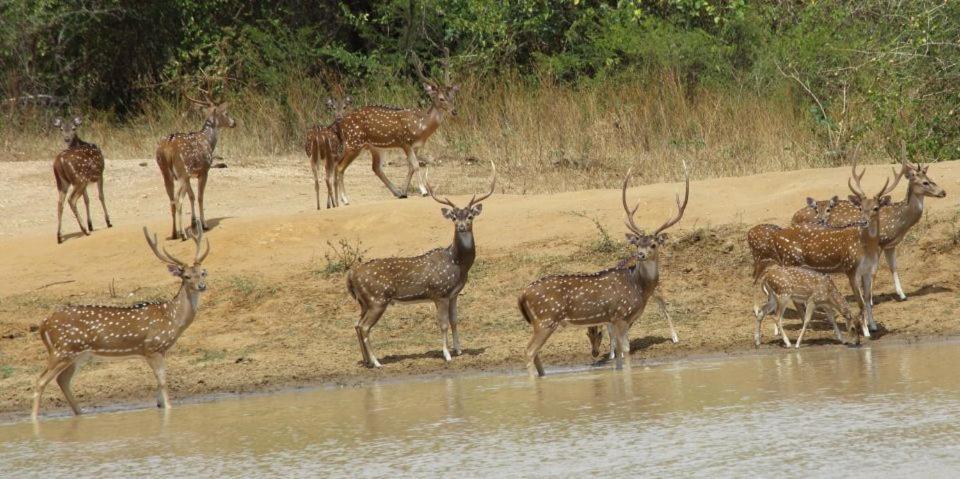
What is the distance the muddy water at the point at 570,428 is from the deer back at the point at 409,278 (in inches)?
40.0

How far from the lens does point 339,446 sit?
10.6 m

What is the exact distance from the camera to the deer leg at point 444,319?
14.0m

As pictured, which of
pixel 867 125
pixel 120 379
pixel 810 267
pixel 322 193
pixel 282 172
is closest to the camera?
pixel 120 379

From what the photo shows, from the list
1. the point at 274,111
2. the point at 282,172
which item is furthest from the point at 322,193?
the point at 274,111

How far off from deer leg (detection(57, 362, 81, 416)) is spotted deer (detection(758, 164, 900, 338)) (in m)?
6.71

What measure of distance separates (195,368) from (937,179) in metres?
9.10

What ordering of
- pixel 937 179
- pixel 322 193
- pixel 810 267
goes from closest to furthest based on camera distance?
1. pixel 810 267
2. pixel 937 179
3. pixel 322 193

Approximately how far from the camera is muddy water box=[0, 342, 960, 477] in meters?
9.73

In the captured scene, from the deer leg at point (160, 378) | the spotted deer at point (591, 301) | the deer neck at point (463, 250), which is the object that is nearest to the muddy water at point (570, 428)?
the deer leg at point (160, 378)

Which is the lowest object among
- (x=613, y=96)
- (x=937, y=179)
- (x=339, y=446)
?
(x=339, y=446)

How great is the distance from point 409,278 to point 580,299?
1.80 m

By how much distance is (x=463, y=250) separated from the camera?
47.4 feet

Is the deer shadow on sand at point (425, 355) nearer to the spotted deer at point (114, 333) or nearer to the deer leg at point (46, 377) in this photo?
the spotted deer at point (114, 333)

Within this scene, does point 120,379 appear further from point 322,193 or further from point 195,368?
point 322,193
